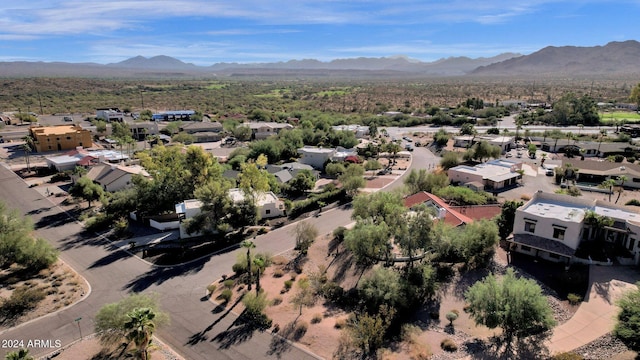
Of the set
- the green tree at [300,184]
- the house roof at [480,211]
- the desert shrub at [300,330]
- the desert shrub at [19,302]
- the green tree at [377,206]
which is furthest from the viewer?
the green tree at [300,184]

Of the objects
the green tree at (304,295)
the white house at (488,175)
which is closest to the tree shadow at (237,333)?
the green tree at (304,295)

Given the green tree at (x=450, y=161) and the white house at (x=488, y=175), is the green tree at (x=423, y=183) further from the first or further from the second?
the green tree at (x=450, y=161)

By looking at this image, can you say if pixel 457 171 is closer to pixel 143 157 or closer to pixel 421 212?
pixel 421 212

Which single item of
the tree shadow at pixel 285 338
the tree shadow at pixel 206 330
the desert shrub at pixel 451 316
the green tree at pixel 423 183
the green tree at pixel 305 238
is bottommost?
the tree shadow at pixel 285 338

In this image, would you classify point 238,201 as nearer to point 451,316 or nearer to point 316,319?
point 316,319

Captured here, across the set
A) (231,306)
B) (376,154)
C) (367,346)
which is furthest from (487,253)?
(376,154)
